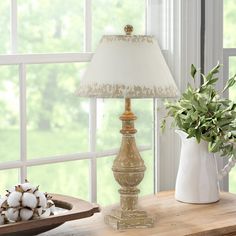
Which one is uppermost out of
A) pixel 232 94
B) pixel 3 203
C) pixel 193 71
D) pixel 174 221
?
pixel 193 71

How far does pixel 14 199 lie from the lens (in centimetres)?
263

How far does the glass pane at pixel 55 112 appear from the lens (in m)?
3.26

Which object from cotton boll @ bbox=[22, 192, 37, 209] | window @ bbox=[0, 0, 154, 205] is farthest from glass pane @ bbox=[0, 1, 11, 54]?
cotton boll @ bbox=[22, 192, 37, 209]

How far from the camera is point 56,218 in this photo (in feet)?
8.79

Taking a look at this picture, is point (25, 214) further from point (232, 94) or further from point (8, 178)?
point (232, 94)

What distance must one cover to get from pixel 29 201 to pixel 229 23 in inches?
66.6

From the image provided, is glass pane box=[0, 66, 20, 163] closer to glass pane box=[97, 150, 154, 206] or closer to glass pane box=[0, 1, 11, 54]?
glass pane box=[0, 1, 11, 54]

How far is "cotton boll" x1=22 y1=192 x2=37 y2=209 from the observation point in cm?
263

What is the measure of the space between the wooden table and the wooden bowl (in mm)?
83

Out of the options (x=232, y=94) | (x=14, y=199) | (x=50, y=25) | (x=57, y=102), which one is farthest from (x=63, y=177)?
(x=232, y=94)

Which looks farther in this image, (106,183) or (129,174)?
(106,183)

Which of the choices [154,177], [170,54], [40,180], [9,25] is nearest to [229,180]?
[154,177]

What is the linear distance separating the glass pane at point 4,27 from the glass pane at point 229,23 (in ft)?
3.95

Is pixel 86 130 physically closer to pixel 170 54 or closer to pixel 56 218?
pixel 170 54
